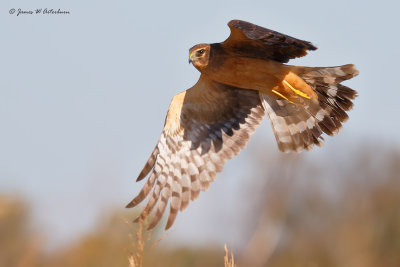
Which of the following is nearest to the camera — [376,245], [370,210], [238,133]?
[238,133]

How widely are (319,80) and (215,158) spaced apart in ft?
4.80

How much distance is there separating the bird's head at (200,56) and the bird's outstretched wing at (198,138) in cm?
63

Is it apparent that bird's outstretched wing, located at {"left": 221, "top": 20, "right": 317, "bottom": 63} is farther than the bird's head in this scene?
No

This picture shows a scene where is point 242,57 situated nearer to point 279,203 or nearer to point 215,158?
point 215,158

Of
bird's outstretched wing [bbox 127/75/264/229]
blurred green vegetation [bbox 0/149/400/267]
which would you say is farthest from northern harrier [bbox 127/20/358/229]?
blurred green vegetation [bbox 0/149/400/267]


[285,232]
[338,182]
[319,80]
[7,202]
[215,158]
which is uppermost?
[319,80]

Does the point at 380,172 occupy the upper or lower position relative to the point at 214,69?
lower

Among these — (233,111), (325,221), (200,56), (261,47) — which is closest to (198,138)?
(233,111)

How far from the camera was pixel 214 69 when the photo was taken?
6.70 m

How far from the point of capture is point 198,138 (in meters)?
7.79

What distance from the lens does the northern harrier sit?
6.68 m

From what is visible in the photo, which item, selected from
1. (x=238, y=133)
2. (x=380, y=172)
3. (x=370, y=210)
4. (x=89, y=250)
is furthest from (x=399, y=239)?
(x=238, y=133)

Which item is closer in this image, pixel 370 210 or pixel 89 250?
pixel 89 250

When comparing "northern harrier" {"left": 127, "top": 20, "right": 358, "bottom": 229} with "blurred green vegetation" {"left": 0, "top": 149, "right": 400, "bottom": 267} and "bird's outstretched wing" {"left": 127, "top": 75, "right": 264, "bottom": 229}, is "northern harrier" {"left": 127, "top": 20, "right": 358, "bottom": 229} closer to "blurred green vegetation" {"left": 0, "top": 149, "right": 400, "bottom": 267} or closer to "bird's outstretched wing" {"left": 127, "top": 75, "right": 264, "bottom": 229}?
"bird's outstretched wing" {"left": 127, "top": 75, "right": 264, "bottom": 229}
